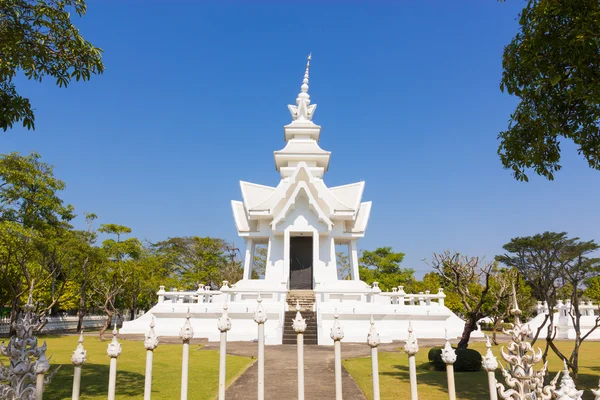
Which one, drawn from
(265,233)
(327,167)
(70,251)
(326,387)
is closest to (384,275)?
(327,167)

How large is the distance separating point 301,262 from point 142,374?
51.2 ft

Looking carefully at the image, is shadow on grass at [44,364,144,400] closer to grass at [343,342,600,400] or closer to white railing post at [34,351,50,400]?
white railing post at [34,351,50,400]

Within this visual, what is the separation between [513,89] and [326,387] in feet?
24.6

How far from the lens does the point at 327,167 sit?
2898 centimetres

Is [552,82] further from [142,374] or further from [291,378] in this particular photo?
[142,374]

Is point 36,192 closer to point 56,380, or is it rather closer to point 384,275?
point 56,380

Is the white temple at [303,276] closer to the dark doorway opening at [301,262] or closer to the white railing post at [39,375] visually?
the dark doorway opening at [301,262]

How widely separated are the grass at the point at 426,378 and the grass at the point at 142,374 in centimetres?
314

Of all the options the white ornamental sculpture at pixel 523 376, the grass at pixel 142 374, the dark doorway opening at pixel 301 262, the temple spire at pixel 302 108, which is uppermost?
the temple spire at pixel 302 108

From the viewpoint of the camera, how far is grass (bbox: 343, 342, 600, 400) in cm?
898

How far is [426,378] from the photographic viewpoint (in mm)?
10844

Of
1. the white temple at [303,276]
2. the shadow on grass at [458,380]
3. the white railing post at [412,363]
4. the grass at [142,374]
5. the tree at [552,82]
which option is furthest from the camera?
the white temple at [303,276]

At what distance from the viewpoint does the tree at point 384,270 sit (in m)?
40.2

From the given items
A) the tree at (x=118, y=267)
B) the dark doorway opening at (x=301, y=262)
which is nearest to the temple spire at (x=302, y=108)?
the dark doorway opening at (x=301, y=262)
